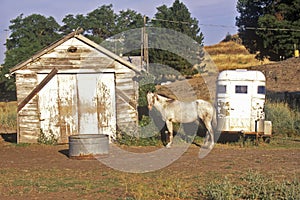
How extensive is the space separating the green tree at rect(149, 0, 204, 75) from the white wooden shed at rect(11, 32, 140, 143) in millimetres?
25371

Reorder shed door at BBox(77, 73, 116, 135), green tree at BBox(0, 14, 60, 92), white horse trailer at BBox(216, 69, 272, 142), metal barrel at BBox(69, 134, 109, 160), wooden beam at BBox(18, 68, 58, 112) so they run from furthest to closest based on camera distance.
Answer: green tree at BBox(0, 14, 60, 92) < shed door at BBox(77, 73, 116, 135) < wooden beam at BBox(18, 68, 58, 112) < white horse trailer at BBox(216, 69, 272, 142) < metal barrel at BBox(69, 134, 109, 160)

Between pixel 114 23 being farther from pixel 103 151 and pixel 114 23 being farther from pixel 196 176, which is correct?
pixel 196 176

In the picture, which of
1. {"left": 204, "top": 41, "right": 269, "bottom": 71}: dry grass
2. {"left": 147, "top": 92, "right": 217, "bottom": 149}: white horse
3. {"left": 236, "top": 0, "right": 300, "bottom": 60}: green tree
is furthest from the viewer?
{"left": 204, "top": 41, "right": 269, "bottom": 71}: dry grass

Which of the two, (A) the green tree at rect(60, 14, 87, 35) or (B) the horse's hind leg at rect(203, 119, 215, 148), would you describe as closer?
(B) the horse's hind leg at rect(203, 119, 215, 148)

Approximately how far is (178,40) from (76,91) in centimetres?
2873

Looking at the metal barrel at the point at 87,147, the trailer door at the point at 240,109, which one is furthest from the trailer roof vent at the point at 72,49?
the trailer door at the point at 240,109

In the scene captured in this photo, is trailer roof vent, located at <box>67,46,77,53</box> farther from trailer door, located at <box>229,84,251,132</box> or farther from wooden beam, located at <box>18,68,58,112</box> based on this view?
trailer door, located at <box>229,84,251,132</box>

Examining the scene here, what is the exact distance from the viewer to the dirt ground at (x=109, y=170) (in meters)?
10.3

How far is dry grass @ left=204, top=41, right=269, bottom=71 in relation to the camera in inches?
2555

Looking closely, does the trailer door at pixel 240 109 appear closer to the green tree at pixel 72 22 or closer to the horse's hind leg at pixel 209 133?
the horse's hind leg at pixel 209 133

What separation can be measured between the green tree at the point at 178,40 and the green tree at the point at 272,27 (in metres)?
4.90

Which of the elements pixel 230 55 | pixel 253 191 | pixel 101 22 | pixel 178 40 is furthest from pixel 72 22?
pixel 253 191

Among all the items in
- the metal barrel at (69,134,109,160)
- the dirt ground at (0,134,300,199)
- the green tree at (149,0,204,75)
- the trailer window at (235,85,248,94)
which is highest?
the green tree at (149,0,204,75)

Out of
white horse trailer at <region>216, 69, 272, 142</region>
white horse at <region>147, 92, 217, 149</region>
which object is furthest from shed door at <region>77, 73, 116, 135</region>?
white horse trailer at <region>216, 69, 272, 142</region>
